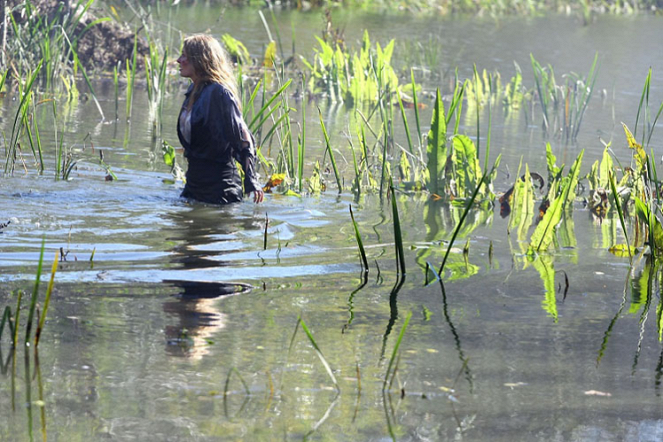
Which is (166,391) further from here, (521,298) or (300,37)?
(300,37)

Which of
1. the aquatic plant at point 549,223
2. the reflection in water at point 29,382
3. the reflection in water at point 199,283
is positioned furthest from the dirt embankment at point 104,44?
the reflection in water at point 29,382

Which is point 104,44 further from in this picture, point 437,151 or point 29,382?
point 29,382

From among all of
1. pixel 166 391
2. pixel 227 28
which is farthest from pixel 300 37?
pixel 166 391

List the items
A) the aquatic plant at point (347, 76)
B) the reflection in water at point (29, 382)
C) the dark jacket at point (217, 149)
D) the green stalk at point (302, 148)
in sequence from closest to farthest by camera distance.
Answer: the reflection in water at point (29, 382) → the dark jacket at point (217, 149) → the green stalk at point (302, 148) → the aquatic plant at point (347, 76)

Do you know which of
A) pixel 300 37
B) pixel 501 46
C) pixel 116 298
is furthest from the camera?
pixel 501 46

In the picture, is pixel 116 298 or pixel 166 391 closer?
pixel 166 391

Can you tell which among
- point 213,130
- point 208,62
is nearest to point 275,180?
point 213,130

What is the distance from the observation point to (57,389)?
2955 mm

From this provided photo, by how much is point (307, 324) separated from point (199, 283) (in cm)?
70

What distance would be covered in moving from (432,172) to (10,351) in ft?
12.9

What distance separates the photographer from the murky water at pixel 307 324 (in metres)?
2.85

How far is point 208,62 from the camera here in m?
6.00

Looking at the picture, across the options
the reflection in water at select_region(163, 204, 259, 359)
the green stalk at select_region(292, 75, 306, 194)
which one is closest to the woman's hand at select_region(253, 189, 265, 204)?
the reflection in water at select_region(163, 204, 259, 359)

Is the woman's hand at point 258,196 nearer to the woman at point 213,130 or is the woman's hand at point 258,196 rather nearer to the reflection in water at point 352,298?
the woman at point 213,130
